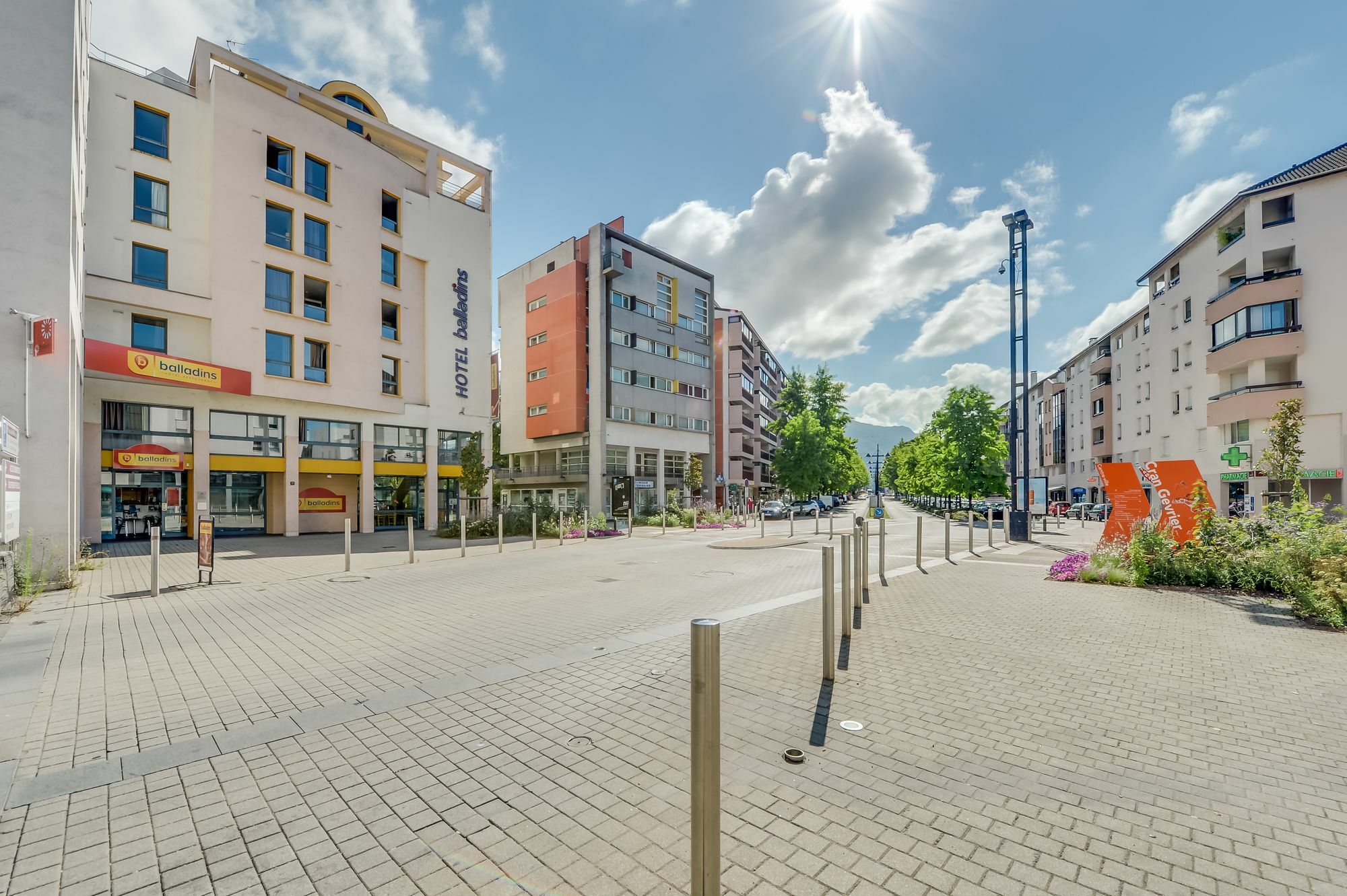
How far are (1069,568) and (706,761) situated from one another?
43.9 feet

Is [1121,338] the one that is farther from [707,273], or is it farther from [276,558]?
[276,558]

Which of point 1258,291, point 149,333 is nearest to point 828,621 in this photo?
point 149,333

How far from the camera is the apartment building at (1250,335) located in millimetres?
28062

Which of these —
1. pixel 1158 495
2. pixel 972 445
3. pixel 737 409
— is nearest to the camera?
pixel 1158 495

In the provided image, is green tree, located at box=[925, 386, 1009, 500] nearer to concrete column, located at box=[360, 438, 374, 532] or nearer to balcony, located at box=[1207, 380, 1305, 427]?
balcony, located at box=[1207, 380, 1305, 427]

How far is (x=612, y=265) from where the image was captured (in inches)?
1571

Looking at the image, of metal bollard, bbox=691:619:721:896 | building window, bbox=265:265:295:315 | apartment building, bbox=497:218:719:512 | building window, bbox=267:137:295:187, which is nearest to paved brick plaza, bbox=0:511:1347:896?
metal bollard, bbox=691:619:721:896

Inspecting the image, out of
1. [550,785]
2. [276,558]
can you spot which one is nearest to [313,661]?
[550,785]

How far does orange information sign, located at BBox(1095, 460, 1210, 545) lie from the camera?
11.8m

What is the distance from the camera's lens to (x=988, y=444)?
4066cm

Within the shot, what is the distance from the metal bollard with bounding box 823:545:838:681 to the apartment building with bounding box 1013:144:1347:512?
25454 mm

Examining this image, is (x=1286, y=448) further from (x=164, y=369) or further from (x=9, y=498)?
(x=164, y=369)

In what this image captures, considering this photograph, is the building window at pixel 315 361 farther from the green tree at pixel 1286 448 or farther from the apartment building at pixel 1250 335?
the apartment building at pixel 1250 335

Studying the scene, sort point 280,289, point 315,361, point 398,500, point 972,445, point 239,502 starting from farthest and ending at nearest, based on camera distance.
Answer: point 972,445, point 398,500, point 315,361, point 280,289, point 239,502
